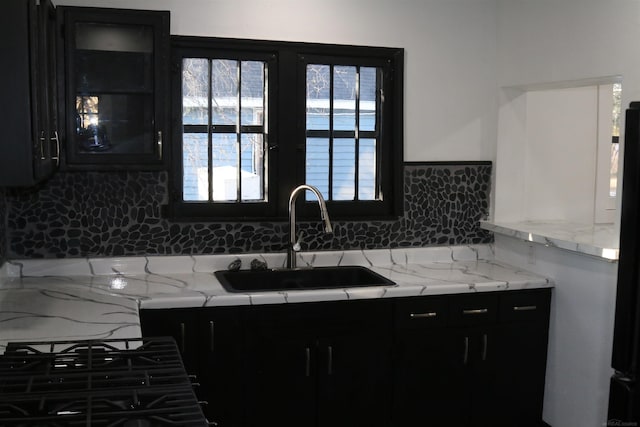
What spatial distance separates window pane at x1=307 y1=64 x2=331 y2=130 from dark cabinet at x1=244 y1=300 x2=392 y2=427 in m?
1.04

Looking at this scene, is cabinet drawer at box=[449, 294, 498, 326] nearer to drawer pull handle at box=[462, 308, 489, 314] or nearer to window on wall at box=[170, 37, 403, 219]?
drawer pull handle at box=[462, 308, 489, 314]

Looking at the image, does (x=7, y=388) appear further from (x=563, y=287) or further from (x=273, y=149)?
(x=563, y=287)

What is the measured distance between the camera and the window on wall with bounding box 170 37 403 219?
3.77 meters

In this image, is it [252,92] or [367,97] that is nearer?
[252,92]

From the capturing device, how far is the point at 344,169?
401cm

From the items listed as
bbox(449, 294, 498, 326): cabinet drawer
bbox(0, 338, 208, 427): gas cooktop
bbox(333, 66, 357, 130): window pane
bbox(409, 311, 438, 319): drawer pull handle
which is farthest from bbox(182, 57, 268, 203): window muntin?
bbox(0, 338, 208, 427): gas cooktop

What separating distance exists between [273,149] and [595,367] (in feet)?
6.22

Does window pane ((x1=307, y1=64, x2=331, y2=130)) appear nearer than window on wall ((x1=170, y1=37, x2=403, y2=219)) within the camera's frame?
No

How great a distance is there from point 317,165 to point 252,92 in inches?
20.3

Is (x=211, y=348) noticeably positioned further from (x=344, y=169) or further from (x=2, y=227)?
(x=344, y=169)

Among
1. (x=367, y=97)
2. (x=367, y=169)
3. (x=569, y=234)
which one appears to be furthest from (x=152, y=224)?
(x=569, y=234)

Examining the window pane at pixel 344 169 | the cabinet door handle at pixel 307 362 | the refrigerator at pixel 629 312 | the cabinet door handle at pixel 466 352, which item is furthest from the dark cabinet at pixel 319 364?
the refrigerator at pixel 629 312

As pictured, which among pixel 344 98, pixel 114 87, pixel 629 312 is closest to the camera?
pixel 629 312

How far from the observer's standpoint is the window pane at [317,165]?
13.0 feet
